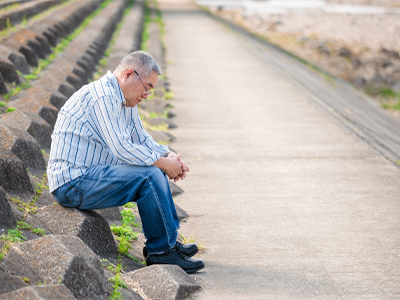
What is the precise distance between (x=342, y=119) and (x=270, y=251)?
4.71 metres

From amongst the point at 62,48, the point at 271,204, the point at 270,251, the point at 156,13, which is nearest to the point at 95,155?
the point at 270,251

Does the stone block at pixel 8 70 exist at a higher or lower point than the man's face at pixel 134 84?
lower

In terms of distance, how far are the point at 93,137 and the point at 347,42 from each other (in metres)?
25.5

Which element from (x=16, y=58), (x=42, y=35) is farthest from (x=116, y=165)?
(x=42, y=35)

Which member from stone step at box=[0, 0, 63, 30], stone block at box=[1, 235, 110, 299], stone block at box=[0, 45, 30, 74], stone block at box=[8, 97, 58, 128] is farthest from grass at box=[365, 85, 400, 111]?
stone block at box=[1, 235, 110, 299]

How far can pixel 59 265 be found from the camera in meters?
3.10

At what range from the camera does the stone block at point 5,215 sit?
355 centimetres

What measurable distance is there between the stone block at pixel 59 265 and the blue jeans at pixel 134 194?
645 mm

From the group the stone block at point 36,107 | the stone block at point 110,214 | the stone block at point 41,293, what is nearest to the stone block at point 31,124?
the stone block at point 36,107

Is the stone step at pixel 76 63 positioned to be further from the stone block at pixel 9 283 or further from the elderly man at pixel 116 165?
the stone block at pixel 9 283

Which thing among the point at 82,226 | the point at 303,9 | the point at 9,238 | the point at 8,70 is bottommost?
the point at 303,9

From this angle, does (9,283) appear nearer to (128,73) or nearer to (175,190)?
(128,73)

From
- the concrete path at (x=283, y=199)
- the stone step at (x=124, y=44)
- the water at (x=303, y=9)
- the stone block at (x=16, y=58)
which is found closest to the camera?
the concrete path at (x=283, y=199)

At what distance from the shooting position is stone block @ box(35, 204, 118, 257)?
12.7 feet
